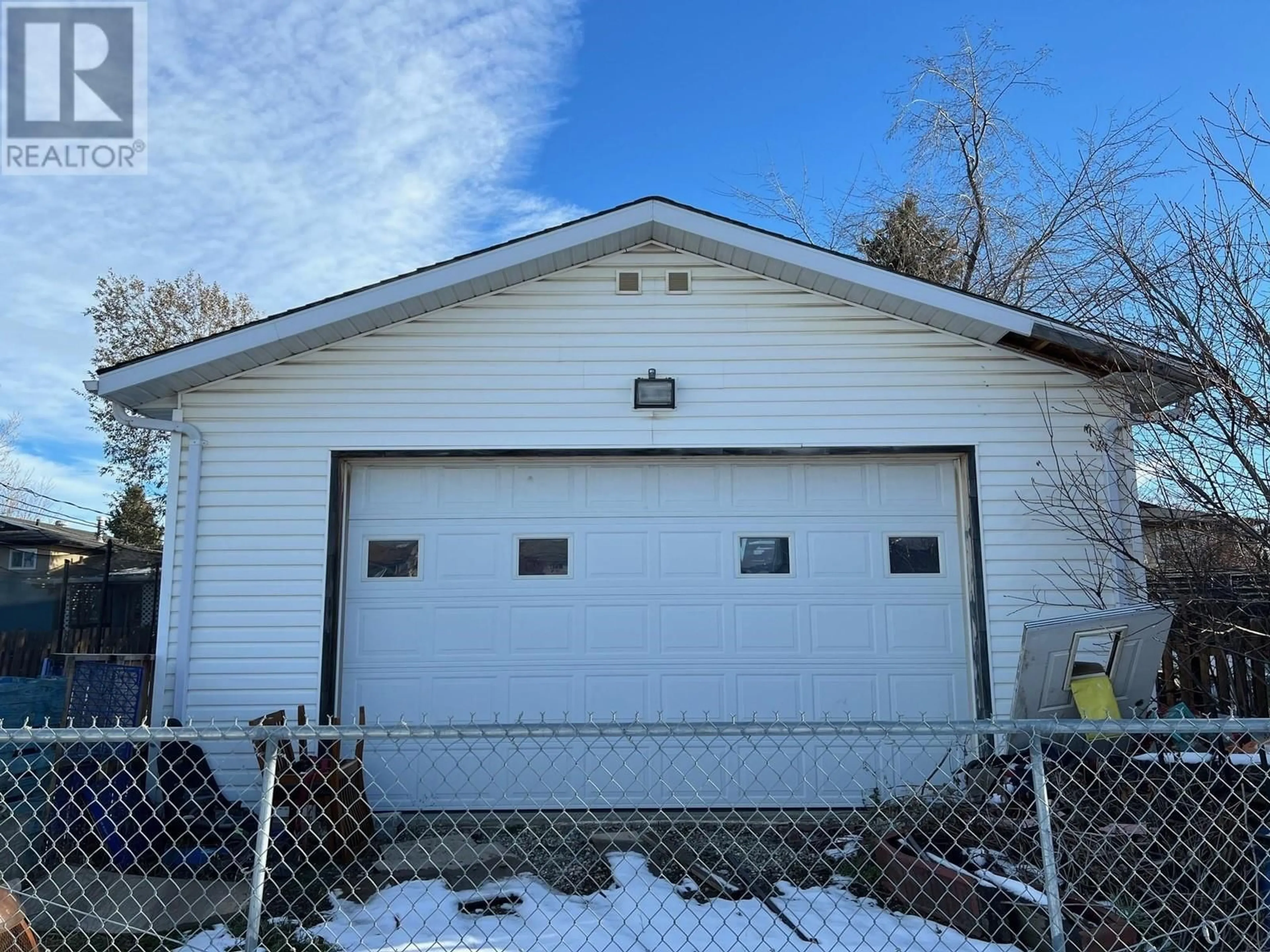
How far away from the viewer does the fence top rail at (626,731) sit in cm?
276

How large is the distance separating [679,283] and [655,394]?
0.95 meters

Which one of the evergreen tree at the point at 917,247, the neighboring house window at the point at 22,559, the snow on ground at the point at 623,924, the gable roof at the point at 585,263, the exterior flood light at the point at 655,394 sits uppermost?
the evergreen tree at the point at 917,247

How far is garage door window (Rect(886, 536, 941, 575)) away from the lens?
22.5 ft

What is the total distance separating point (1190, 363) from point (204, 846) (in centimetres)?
664

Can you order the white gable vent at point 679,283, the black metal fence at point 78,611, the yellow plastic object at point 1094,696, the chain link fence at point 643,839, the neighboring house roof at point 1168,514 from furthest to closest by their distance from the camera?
the black metal fence at point 78,611
the white gable vent at point 679,283
the neighboring house roof at point 1168,514
the yellow plastic object at point 1094,696
the chain link fence at point 643,839

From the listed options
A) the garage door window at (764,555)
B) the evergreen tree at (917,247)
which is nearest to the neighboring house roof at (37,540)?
the garage door window at (764,555)

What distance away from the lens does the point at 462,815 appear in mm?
6406

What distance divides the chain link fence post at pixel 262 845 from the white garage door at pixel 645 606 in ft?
12.0

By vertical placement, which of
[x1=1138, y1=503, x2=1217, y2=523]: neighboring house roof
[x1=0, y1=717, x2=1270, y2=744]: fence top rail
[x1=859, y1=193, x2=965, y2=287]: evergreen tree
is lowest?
[x1=0, y1=717, x2=1270, y2=744]: fence top rail

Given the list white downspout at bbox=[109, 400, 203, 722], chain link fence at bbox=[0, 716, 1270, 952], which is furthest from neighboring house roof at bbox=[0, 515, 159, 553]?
chain link fence at bbox=[0, 716, 1270, 952]

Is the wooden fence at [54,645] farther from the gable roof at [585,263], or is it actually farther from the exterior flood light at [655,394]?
the exterior flood light at [655,394]

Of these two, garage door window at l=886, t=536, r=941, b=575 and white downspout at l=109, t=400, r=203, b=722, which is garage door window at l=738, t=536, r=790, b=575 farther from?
white downspout at l=109, t=400, r=203, b=722

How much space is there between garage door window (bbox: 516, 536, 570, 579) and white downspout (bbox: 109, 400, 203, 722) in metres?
2.36

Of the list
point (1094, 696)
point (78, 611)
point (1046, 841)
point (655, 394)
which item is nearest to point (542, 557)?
point (655, 394)
